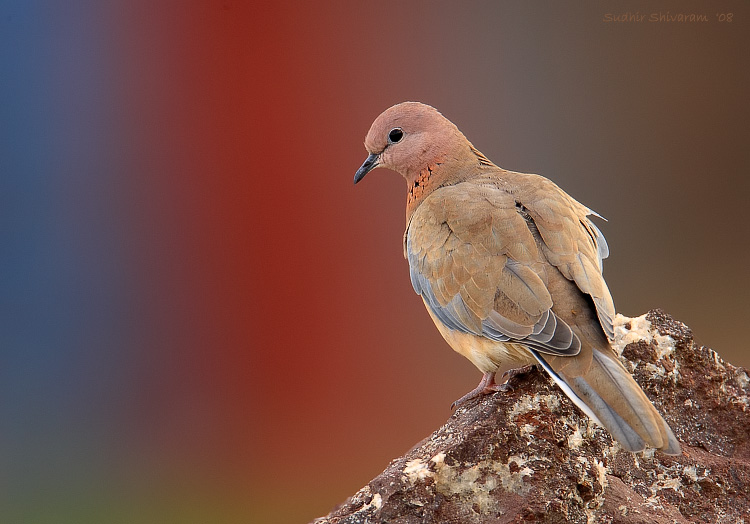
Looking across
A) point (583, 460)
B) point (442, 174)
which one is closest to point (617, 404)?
point (583, 460)

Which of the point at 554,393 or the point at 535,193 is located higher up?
the point at 535,193

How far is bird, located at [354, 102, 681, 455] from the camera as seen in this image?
97.9 inches

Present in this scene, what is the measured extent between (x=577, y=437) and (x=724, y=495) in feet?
1.94

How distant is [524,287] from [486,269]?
0.17 m

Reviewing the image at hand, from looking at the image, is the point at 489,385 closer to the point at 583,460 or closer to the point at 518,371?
the point at 518,371

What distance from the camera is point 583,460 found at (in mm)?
2584

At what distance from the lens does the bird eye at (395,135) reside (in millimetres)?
3820

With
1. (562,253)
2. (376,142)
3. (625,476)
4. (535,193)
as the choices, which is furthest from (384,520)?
(376,142)

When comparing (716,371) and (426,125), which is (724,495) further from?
(426,125)

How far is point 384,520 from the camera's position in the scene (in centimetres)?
248

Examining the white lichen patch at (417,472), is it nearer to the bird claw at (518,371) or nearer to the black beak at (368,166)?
the bird claw at (518,371)

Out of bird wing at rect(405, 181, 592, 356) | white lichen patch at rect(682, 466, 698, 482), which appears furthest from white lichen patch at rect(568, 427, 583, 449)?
white lichen patch at rect(682, 466, 698, 482)

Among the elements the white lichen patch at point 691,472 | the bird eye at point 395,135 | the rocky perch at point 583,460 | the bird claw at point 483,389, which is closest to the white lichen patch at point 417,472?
the rocky perch at point 583,460

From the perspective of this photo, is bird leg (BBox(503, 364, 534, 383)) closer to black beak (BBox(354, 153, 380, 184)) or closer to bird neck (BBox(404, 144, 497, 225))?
bird neck (BBox(404, 144, 497, 225))
